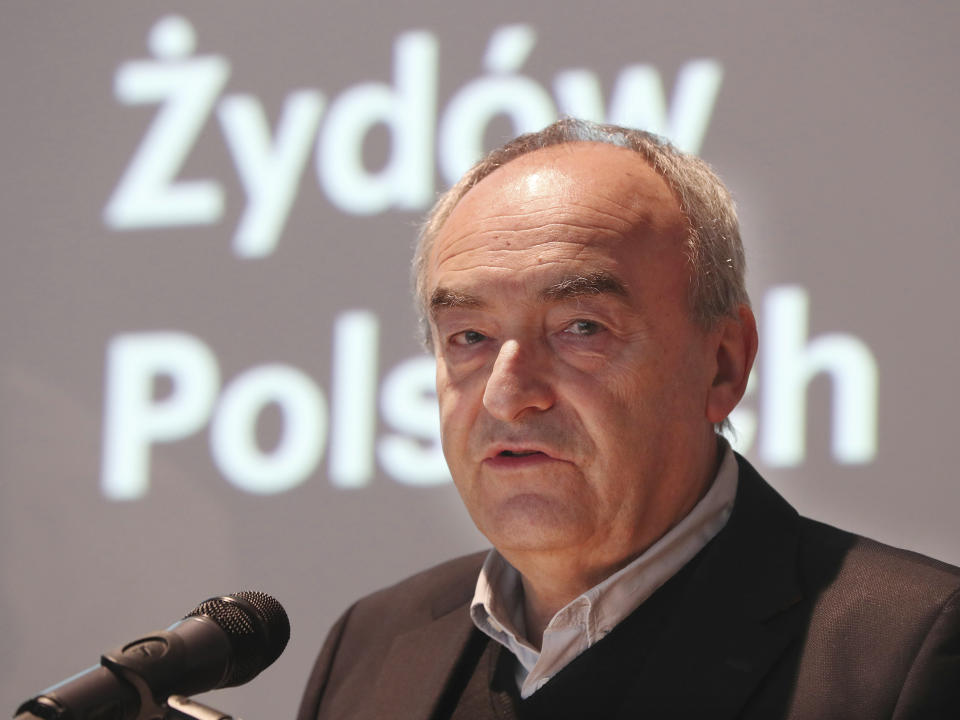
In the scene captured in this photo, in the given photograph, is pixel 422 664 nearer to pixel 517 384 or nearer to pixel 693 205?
pixel 517 384

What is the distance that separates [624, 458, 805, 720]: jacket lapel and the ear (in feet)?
0.78

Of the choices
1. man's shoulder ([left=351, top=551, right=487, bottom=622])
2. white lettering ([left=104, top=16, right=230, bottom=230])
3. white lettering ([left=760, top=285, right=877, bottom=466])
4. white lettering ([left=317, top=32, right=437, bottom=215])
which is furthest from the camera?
white lettering ([left=104, top=16, right=230, bottom=230])

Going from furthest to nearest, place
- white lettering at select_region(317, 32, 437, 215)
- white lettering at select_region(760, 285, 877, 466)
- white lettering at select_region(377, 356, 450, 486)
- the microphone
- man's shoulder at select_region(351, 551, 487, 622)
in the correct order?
white lettering at select_region(317, 32, 437, 215), white lettering at select_region(377, 356, 450, 486), white lettering at select_region(760, 285, 877, 466), man's shoulder at select_region(351, 551, 487, 622), the microphone

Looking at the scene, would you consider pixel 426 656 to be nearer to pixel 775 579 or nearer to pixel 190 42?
pixel 775 579

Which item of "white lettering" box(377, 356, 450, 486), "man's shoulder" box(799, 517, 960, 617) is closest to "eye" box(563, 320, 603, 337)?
"man's shoulder" box(799, 517, 960, 617)

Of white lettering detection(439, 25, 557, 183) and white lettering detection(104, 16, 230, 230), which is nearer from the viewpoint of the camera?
white lettering detection(439, 25, 557, 183)

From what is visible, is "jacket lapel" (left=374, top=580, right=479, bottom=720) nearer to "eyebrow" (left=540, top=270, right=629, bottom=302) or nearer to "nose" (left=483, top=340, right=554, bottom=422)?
"nose" (left=483, top=340, right=554, bottom=422)

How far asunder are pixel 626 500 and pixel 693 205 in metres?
0.61

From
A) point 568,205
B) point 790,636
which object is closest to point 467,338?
point 568,205

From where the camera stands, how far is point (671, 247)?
2141 mm

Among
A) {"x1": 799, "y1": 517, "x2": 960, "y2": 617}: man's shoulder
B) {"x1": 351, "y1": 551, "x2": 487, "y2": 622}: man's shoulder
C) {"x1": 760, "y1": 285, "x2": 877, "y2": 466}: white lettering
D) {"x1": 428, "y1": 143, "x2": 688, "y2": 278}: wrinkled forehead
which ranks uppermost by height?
{"x1": 428, "y1": 143, "x2": 688, "y2": 278}: wrinkled forehead

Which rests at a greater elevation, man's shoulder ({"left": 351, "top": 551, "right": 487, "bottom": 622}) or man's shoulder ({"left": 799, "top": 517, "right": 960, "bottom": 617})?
man's shoulder ({"left": 799, "top": 517, "right": 960, "bottom": 617})

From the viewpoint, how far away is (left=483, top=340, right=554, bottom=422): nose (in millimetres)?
1991

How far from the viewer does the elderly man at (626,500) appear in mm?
1876
